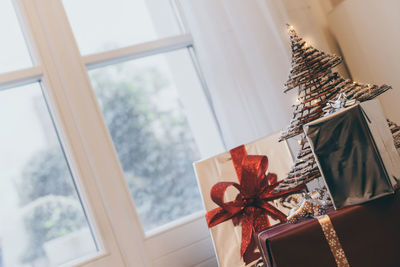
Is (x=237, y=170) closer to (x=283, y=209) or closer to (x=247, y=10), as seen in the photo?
(x=283, y=209)

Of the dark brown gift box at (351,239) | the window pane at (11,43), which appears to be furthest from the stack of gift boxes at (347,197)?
the window pane at (11,43)

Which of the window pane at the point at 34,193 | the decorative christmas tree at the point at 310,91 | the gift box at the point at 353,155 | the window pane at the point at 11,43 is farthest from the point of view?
the window pane at the point at 11,43

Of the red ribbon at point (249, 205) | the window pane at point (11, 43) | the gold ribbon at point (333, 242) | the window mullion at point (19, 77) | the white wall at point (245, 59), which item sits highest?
the window pane at point (11, 43)

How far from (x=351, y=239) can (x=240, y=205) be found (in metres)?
0.31

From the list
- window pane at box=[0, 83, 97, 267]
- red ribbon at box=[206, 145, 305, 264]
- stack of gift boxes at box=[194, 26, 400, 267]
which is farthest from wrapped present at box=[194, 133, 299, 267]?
window pane at box=[0, 83, 97, 267]

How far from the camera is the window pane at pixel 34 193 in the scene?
Result: 4.18 ft

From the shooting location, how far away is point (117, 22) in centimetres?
158

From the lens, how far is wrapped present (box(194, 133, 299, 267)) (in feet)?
3.57

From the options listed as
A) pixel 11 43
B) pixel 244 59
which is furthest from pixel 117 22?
pixel 244 59

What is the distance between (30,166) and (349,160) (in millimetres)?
949

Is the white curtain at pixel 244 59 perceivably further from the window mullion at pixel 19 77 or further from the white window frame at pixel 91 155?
the window mullion at pixel 19 77

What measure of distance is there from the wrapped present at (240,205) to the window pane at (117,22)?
65 centimetres

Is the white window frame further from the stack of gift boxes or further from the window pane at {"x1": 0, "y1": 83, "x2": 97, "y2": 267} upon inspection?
the stack of gift boxes

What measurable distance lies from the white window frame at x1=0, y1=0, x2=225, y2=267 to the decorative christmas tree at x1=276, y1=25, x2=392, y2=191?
508mm
